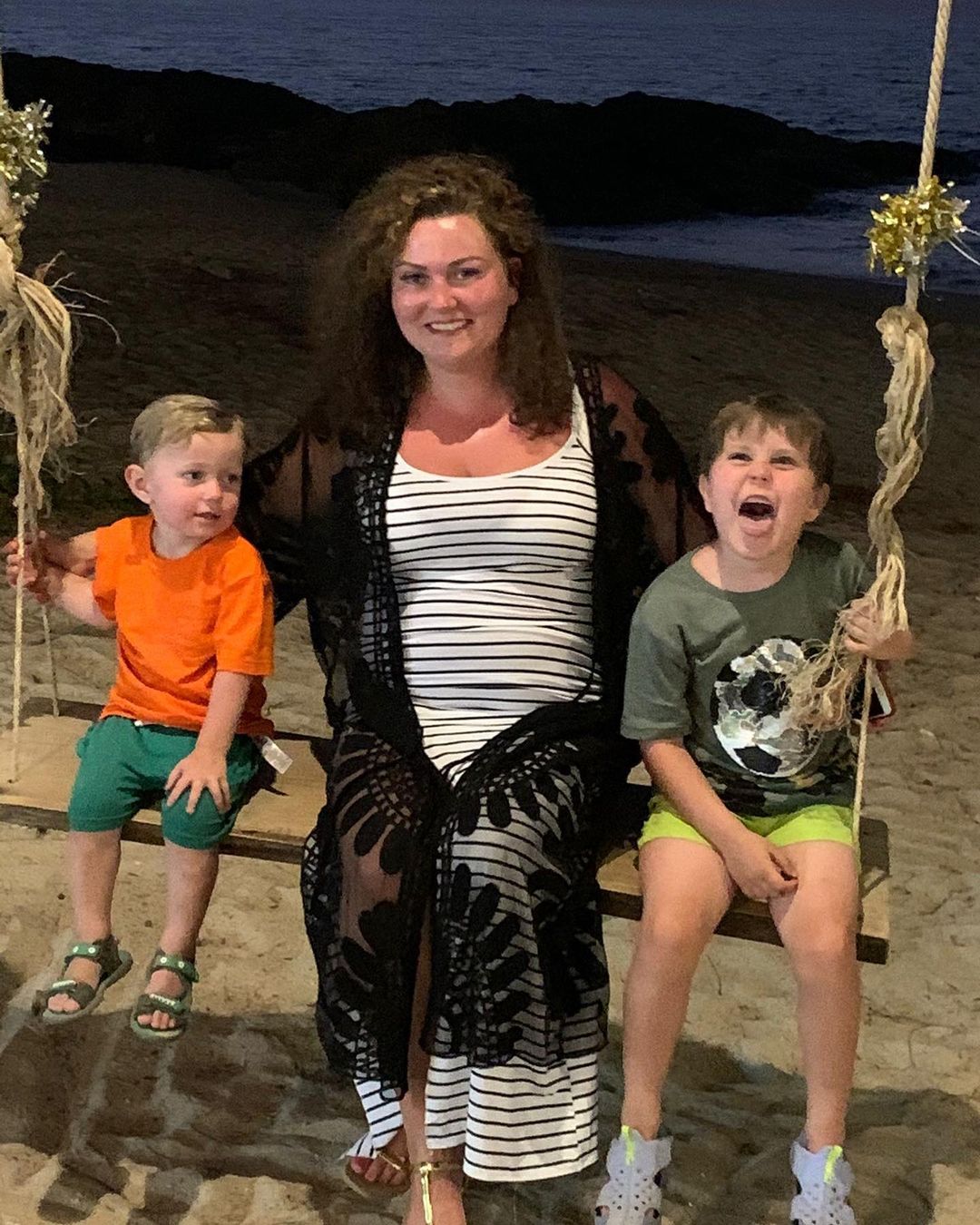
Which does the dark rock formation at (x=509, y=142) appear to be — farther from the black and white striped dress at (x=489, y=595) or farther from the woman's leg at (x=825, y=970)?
the woman's leg at (x=825, y=970)

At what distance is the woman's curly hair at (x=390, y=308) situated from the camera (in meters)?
2.34

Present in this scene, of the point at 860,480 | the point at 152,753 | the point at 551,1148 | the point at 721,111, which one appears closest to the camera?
the point at 551,1148

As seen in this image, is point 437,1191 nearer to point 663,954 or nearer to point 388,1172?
point 388,1172

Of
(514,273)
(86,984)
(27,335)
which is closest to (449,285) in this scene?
(514,273)

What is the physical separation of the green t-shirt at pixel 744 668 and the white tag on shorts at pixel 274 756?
23.7 inches

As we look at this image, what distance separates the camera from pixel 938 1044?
2.98 m

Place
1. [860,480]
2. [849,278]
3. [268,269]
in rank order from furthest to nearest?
[849,278], [268,269], [860,480]

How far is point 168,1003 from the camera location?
2293mm

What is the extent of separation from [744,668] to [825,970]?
0.46 metres

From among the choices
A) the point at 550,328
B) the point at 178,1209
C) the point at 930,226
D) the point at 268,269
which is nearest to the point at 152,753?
the point at 178,1209

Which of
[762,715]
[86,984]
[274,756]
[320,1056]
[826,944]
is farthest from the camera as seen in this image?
[320,1056]

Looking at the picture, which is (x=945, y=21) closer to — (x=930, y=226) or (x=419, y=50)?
(x=930, y=226)

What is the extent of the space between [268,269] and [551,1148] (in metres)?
9.59

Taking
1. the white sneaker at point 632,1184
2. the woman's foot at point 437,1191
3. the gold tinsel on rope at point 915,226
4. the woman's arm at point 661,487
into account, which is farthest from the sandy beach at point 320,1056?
the gold tinsel on rope at point 915,226
